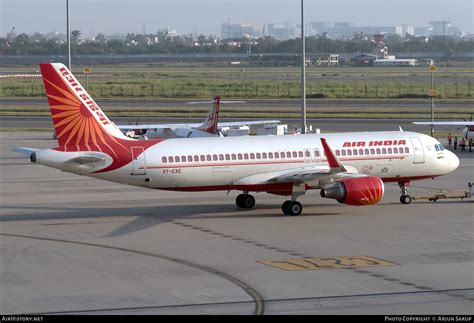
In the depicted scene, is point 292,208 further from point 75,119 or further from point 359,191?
point 75,119

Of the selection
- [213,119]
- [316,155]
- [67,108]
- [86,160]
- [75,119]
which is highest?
[67,108]

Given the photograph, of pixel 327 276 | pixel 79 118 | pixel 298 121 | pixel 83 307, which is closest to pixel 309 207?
pixel 79 118

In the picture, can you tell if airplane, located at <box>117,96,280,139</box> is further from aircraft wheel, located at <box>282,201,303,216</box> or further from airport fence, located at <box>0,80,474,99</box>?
airport fence, located at <box>0,80,474,99</box>

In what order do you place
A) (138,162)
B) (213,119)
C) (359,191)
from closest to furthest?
1. (359,191)
2. (138,162)
3. (213,119)

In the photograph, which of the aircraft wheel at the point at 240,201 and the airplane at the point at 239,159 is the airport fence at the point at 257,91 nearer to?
the airplane at the point at 239,159

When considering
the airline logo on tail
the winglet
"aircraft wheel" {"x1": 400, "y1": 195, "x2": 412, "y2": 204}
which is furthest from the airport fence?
the airline logo on tail

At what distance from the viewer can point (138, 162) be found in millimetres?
42125

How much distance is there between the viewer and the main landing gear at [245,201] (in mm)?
45250

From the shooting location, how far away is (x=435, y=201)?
4716 cm

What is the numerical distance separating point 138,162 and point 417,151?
43.9 feet

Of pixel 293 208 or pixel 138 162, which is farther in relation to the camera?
pixel 293 208

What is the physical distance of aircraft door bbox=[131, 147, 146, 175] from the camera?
1656 inches

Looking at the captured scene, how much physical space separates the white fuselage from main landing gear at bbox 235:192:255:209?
1.46 m

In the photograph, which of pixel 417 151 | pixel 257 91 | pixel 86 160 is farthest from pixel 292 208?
pixel 257 91
